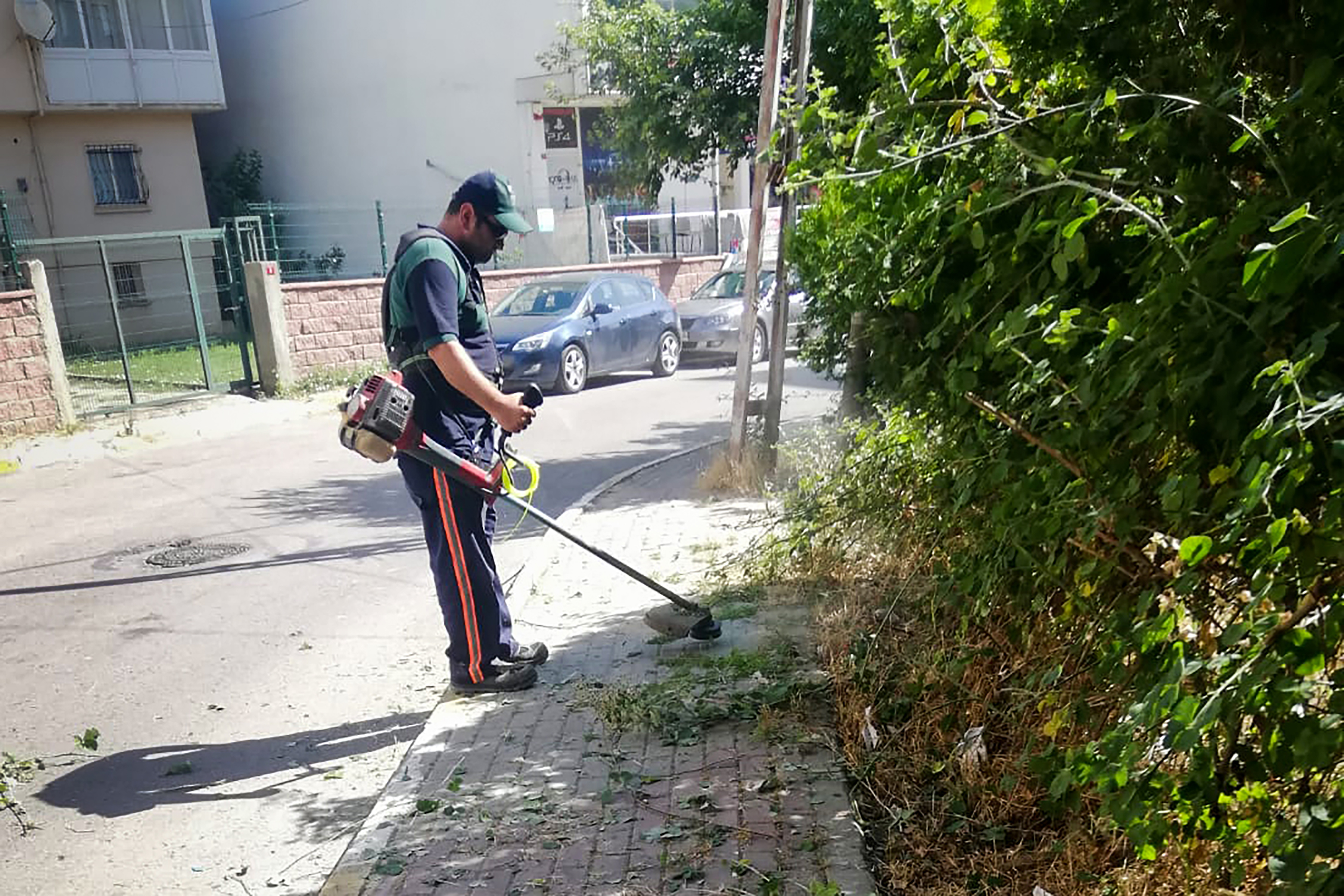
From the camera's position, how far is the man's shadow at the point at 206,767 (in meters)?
4.17

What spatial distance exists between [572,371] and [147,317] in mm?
10467

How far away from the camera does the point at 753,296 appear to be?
26.6 ft

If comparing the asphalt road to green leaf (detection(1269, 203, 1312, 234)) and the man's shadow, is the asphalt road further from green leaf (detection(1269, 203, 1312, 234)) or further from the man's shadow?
green leaf (detection(1269, 203, 1312, 234))

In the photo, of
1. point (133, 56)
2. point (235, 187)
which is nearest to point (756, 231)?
point (133, 56)

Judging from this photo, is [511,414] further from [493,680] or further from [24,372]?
[24,372]

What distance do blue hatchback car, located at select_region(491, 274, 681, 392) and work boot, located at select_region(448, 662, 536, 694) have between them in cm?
895

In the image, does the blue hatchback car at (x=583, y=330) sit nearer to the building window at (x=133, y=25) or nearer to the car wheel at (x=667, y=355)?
the car wheel at (x=667, y=355)

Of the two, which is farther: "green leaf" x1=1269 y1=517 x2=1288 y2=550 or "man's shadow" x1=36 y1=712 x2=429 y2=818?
"man's shadow" x1=36 y1=712 x2=429 y2=818

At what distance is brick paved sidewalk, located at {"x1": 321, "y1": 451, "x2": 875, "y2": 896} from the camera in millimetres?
3189

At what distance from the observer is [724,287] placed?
18312 mm

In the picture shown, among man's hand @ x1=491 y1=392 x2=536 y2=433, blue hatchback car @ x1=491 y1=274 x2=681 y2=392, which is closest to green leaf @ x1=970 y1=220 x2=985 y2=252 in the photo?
man's hand @ x1=491 y1=392 x2=536 y2=433

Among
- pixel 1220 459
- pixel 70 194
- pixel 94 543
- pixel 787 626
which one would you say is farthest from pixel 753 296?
pixel 70 194

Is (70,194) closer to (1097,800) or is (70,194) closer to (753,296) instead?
(753,296)

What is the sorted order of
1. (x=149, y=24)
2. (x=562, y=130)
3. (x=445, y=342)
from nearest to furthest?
1. (x=445, y=342)
2. (x=149, y=24)
3. (x=562, y=130)
